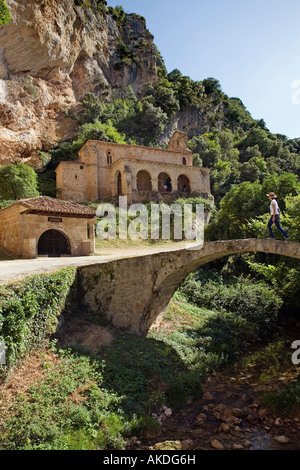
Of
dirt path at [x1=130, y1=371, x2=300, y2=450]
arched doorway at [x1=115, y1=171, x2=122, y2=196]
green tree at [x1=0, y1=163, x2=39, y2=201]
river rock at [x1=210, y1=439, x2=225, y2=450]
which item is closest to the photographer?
river rock at [x1=210, y1=439, x2=225, y2=450]

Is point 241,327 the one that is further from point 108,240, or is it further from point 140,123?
point 140,123

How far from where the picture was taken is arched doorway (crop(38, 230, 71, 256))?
16.2 meters

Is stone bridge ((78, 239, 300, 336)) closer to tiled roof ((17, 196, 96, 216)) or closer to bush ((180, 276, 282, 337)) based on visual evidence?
bush ((180, 276, 282, 337))

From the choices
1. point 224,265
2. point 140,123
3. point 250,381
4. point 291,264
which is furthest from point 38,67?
point 250,381

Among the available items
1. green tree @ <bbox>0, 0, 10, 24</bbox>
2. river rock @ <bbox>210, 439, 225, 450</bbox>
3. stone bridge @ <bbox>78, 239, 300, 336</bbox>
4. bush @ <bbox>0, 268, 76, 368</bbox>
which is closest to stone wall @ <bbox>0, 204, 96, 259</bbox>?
stone bridge @ <bbox>78, 239, 300, 336</bbox>

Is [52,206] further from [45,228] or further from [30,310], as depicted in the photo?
[30,310]

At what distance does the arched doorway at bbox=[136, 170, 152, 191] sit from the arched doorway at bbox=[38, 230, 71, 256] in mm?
21664

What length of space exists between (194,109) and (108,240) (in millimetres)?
57446

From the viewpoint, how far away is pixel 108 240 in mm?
22484

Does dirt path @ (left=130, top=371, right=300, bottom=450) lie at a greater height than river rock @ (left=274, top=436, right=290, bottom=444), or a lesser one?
lesser

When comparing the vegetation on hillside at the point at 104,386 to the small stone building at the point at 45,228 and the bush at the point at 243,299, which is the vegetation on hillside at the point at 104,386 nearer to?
the bush at the point at 243,299
